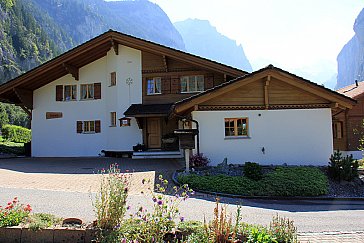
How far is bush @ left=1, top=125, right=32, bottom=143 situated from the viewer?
100ft

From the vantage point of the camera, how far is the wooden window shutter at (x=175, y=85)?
1780cm

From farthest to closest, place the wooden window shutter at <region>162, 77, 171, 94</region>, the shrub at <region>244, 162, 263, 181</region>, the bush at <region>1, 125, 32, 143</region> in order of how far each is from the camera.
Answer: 1. the bush at <region>1, 125, 32, 143</region>
2. the wooden window shutter at <region>162, 77, 171, 94</region>
3. the shrub at <region>244, 162, 263, 181</region>

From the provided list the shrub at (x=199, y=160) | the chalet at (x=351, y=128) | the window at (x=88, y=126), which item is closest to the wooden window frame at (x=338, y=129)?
the chalet at (x=351, y=128)

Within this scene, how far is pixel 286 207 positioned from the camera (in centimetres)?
775

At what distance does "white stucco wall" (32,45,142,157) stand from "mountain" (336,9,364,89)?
9445cm

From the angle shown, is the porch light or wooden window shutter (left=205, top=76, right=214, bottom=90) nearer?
wooden window shutter (left=205, top=76, right=214, bottom=90)

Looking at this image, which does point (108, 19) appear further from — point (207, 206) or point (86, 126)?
point (207, 206)

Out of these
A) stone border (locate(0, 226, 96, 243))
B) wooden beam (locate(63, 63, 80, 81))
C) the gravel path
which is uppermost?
wooden beam (locate(63, 63, 80, 81))

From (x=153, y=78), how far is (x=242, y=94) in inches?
285

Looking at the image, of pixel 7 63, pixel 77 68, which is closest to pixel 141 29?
pixel 7 63

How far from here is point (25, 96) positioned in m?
19.5


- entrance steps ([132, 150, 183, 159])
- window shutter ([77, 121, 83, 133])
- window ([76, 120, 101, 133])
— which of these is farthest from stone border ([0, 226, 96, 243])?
window shutter ([77, 121, 83, 133])

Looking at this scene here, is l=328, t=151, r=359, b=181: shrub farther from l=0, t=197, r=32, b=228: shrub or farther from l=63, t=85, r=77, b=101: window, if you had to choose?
l=63, t=85, r=77, b=101: window

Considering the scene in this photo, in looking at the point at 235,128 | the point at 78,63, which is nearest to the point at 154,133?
the point at 78,63
